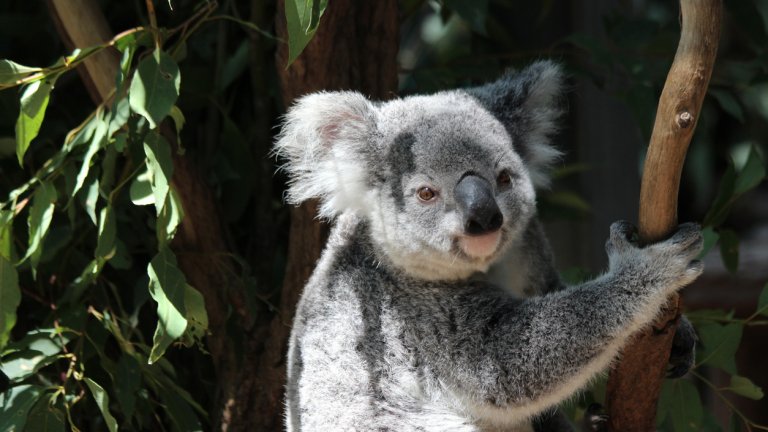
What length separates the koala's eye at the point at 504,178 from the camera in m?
2.80

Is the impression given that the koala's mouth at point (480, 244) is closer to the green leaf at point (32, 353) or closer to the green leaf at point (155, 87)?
the green leaf at point (155, 87)

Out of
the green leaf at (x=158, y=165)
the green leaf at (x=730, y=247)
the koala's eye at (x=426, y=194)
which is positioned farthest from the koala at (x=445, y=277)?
the green leaf at (x=730, y=247)

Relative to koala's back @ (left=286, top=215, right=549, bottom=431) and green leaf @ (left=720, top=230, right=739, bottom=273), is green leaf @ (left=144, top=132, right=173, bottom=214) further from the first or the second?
green leaf @ (left=720, top=230, right=739, bottom=273)

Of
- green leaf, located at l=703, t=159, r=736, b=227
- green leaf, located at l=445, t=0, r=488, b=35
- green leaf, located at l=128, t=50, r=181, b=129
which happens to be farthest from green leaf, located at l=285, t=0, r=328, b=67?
green leaf, located at l=703, t=159, r=736, b=227

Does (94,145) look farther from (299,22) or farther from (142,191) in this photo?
(299,22)

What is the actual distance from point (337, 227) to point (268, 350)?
0.59 metres

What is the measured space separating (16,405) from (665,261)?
1841 millimetres

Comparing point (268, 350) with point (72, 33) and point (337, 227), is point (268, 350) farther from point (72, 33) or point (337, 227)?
point (72, 33)

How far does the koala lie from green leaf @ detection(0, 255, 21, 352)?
2.72 ft

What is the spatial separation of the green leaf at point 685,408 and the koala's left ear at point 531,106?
0.81m

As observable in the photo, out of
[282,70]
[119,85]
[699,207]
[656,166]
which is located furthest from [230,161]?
[699,207]

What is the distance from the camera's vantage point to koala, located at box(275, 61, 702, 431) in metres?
2.67

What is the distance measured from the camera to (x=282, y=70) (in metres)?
3.33

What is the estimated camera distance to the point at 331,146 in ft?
9.87
